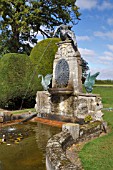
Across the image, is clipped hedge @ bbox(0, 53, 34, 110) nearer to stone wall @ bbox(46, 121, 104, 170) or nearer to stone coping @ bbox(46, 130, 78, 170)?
stone wall @ bbox(46, 121, 104, 170)

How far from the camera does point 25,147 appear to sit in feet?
20.6

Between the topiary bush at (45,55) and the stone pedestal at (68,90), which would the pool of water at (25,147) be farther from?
the topiary bush at (45,55)

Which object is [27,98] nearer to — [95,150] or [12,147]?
[12,147]

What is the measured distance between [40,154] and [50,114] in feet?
15.9

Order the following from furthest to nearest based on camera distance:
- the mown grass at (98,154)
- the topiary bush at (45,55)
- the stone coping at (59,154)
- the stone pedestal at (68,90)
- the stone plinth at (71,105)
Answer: the topiary bush at (45,55) → the stone pedestal at (68,90) → the stone plinth at (71,105) → the mown grass at (98,154) → the stone coping at (59,154)

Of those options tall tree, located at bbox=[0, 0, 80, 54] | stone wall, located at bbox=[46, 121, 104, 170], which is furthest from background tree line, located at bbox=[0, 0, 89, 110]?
stone wall, located at bbox=[46, 121, 104, 170]

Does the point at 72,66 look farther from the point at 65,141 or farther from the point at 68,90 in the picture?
the point at 65,141

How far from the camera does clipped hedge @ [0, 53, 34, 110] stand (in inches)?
509

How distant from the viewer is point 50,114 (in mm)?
10516

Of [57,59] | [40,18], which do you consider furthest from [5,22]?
[57,59]

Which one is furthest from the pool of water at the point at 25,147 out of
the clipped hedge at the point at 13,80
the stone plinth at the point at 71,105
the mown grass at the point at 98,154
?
the clipped hedge at the point at 13,80

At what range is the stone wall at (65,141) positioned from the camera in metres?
4.00

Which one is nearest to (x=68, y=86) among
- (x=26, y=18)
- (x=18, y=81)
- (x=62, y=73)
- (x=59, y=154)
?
(x=62, y=73)

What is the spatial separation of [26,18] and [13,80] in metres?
9.94
